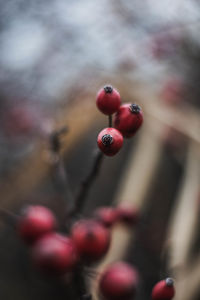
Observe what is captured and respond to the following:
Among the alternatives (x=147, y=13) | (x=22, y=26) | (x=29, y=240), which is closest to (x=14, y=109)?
(x=22, y=26)

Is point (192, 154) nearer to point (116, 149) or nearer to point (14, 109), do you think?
point (116, 149)

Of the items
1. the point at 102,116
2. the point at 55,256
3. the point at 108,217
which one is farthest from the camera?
the point at 102,116

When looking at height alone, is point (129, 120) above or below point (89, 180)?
above

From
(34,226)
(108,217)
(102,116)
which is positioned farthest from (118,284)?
(102,116)

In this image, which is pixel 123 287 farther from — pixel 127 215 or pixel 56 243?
pixel 127 215

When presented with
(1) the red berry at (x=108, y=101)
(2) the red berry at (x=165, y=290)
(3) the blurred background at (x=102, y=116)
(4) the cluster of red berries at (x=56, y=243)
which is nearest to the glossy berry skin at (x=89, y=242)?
(4) the cluster of red berries at (x=56, y=243)

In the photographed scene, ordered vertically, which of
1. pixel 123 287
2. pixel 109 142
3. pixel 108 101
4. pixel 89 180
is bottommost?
pixel 123 287

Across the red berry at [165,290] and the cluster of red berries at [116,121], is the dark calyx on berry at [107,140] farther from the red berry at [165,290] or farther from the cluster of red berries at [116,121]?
the red berry at [165,290]
